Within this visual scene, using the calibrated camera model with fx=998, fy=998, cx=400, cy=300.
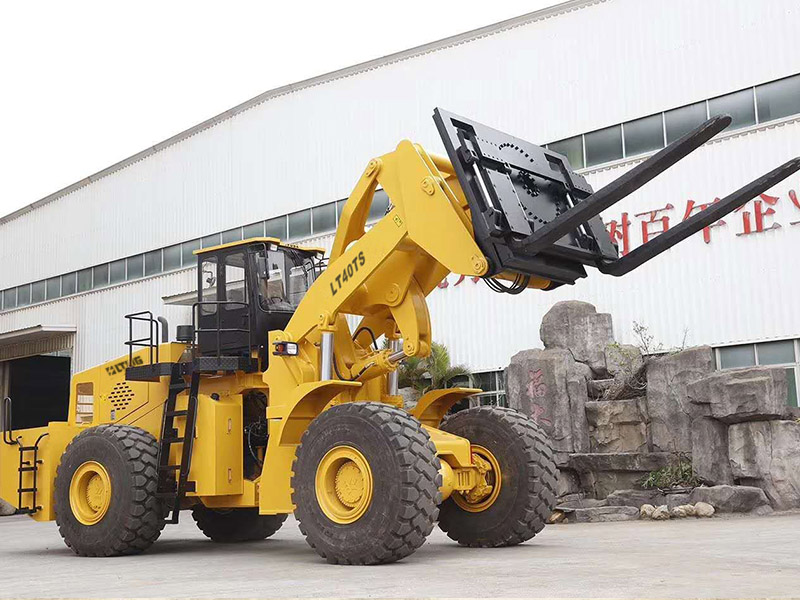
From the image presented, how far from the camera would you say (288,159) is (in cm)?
2841

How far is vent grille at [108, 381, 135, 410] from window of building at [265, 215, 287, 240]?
52.1 ft

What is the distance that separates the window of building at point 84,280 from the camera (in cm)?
3422

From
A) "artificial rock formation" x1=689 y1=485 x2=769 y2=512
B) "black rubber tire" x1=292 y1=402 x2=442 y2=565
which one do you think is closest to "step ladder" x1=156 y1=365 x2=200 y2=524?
"black rubber tire" x1=292 y1=402 x2=442 y2=565

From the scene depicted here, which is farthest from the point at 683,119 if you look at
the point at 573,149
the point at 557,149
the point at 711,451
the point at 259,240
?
the point at 259,240

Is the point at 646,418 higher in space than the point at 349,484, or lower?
higher

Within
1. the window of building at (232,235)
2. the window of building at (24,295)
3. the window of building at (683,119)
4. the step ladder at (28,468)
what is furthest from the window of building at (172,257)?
the step ladder at (28,468)

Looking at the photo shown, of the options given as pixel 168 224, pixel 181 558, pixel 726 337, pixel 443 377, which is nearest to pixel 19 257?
pixel 168 224

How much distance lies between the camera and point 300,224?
27.8 meters

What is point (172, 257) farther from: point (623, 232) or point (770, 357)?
point (770, 357)

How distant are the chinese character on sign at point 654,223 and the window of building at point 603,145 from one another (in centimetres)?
162

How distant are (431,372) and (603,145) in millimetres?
6555

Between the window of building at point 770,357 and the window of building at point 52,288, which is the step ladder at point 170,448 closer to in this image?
the window of building at point 770,357

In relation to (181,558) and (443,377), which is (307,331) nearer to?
(181,558)

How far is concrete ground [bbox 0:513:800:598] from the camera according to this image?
23.0 feet
